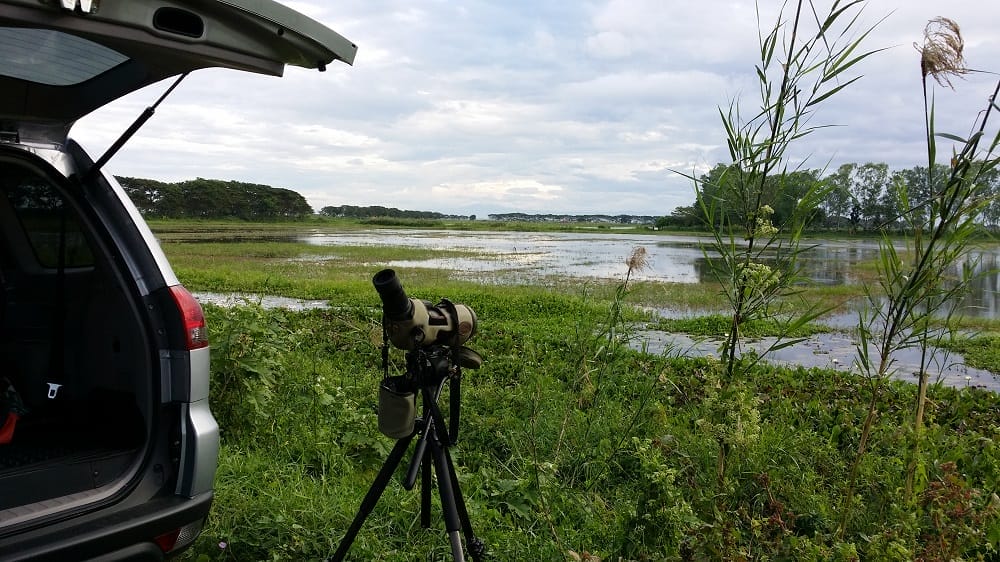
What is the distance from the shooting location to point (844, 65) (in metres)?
2.97

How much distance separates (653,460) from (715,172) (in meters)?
1.47

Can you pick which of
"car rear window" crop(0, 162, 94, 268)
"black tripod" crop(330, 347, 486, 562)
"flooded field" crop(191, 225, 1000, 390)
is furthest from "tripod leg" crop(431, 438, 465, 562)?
"car rear window" crop(0, 162, 94, 268)

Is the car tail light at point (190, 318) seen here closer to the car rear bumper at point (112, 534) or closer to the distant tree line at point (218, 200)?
the car rear bumper at point (112, 534)

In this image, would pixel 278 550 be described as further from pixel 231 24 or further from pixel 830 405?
pixel 830 405

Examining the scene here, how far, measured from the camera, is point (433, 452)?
2498mm

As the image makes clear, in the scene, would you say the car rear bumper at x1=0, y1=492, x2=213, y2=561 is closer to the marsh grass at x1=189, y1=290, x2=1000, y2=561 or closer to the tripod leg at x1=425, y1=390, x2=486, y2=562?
the marsh grass at x1=189, y1=290, x2=1000, y2=561

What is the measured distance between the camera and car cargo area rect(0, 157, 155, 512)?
2500 mm

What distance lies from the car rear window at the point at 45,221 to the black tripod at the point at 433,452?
5.14 feet

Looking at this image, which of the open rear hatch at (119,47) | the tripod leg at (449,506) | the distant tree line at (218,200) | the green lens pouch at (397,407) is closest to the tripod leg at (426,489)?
the tripod leg at (449,506)

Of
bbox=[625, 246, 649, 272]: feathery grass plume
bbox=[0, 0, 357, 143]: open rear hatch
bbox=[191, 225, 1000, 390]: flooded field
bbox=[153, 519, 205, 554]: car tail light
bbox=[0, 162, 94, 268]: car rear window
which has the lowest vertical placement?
bbox=[191, 225, 1000, 390]: flooded field

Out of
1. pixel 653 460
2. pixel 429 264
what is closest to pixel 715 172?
pixel 653 460

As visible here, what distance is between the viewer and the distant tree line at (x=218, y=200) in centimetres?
5872

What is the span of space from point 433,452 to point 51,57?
1933 millimetres

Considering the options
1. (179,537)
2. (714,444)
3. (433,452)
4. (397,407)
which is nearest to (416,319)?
(397,407)
